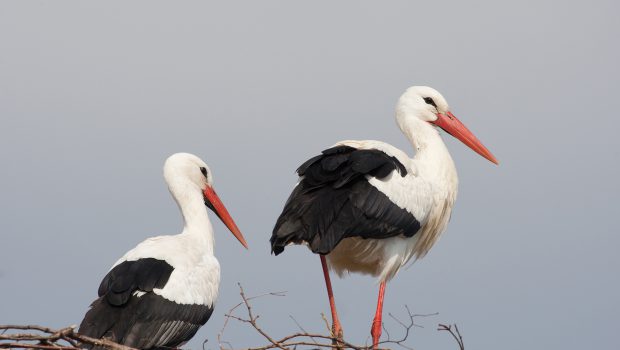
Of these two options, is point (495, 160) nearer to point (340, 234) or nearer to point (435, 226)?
point (435, 226)

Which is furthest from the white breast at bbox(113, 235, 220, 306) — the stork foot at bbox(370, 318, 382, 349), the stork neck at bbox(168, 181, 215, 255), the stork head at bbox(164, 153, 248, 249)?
the stork foot at bbox(370, 318, 382, 349)

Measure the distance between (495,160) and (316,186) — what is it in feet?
6.21

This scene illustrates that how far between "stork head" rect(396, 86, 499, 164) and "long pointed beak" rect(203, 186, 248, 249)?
55.3 inches

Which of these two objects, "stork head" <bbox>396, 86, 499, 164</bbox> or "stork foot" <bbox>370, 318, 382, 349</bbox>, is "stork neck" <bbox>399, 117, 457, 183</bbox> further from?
"stork foot" <bbox>370, 318, 382, 349</bbox>

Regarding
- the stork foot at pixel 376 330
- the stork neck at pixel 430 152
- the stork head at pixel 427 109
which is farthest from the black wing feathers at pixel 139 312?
the stork head at pixel 427 109

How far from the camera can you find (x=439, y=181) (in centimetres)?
893

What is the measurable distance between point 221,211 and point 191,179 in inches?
16.2

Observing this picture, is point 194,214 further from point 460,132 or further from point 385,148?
point 460,132

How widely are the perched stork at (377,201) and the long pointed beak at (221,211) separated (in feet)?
2.97

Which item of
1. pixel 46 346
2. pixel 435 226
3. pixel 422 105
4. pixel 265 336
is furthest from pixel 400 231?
pixel 46 346

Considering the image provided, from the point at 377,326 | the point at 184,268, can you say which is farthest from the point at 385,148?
the point at 184,268

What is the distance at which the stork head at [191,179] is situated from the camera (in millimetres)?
9016

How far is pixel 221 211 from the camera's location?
30.9ft

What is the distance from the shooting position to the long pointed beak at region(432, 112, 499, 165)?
9484 millimetres
